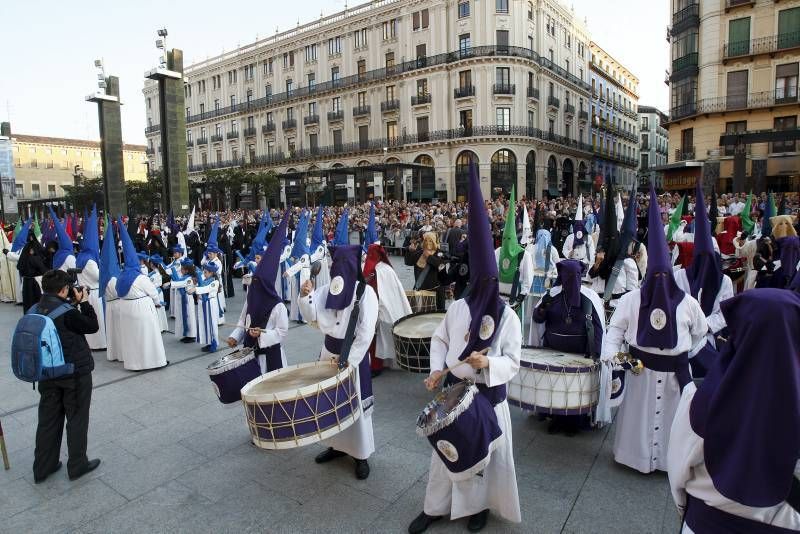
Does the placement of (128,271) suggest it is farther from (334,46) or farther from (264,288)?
(334,46)

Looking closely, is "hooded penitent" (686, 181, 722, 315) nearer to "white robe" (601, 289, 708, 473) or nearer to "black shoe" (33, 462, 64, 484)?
"white robe" (601, 289, 708, 473)

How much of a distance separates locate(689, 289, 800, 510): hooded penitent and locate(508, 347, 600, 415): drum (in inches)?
78.8

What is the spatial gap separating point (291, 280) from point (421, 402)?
5.61 m

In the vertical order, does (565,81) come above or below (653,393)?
above

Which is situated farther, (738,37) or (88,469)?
(738,37)

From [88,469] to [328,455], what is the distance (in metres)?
2.05

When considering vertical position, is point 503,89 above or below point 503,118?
above

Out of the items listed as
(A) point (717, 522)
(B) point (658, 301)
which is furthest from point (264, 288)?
(A) point (717, 522)

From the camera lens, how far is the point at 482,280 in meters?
3.30

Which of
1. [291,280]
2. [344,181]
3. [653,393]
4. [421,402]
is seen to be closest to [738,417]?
[653,393]

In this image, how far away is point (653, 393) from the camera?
396 cm

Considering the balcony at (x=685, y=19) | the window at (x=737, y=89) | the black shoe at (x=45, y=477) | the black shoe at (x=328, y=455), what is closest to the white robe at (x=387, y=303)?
the black shoe at (x=328, y=455)

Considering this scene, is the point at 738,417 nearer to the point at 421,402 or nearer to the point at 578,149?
the point at 421,402

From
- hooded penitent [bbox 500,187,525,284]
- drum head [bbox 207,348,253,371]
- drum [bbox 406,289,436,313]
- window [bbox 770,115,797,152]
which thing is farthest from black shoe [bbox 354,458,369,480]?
window [bbox 770,115,797,152]
